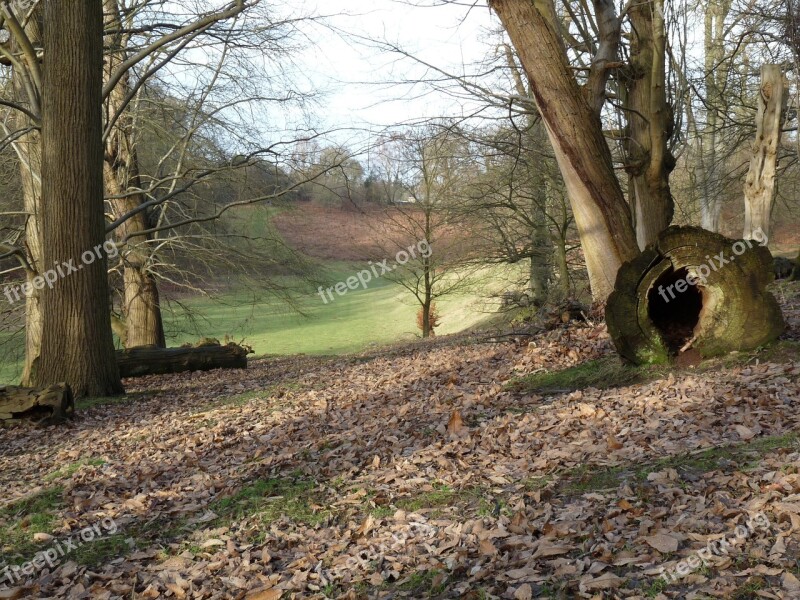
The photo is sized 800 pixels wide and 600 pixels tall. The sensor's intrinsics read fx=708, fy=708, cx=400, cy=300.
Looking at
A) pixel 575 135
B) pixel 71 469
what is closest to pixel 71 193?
pixel 71 469

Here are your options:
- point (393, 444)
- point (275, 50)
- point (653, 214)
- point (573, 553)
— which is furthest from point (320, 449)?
point (275, 50)

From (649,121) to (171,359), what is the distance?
9.78 meters

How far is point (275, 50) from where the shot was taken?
1245 centimetres

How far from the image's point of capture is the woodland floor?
341cm

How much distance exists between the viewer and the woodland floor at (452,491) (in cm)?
341

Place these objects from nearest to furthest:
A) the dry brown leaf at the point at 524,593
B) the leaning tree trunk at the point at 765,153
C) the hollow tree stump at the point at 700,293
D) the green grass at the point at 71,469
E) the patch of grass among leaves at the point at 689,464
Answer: the dry brown leaf at the point at 524,593, the patch of grass among leaves at the point at 689,464, the hollow tree stump at the point at 700,293, the green grass at the point at 71,469, the leaning tree trunk at the point at 765,153

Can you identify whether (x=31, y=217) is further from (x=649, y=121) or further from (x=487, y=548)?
(x=487, y=548)

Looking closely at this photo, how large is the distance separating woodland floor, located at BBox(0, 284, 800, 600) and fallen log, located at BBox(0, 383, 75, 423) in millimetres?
693

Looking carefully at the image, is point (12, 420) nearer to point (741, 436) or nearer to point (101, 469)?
point (101, 469)

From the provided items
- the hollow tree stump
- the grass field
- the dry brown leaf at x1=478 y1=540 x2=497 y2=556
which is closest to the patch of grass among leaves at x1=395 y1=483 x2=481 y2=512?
the dry brown leaf at x1=478 y1=540 x2=497 y2=556

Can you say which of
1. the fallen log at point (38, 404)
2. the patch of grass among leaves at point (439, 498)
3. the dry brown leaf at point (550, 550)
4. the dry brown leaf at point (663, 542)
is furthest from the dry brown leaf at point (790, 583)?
the fallen log at point (38, 404)

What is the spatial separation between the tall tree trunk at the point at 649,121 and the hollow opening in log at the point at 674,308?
8.02 feet

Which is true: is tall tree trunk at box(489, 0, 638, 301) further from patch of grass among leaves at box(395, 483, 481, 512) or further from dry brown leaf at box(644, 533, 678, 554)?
dry brown leaf at box(644, 533, 678, 554)

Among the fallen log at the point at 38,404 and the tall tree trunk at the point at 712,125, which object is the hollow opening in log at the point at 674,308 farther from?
the tall tree trunk at the point at 712,125
